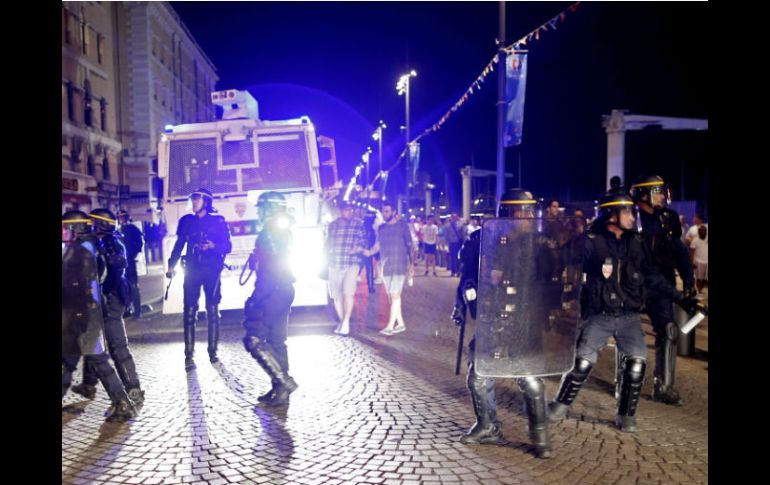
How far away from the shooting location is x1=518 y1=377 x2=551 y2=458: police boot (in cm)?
388

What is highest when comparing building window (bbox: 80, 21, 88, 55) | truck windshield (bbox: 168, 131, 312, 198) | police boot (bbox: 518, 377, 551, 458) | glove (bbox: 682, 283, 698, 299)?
building window (bbox: 80, 21, 88, 55)

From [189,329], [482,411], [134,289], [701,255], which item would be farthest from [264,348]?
[701,255]

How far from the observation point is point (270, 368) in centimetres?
504

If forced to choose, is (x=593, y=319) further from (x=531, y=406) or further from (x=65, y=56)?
(x=65, y=56)

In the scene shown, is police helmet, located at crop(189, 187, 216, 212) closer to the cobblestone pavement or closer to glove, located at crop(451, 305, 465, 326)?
the cobblestone pavement

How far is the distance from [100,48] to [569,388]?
33968 millimetres

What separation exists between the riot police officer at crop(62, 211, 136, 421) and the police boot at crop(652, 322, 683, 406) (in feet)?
15.5

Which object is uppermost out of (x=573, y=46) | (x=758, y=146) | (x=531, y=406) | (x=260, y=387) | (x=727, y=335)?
(x=573, y=46)

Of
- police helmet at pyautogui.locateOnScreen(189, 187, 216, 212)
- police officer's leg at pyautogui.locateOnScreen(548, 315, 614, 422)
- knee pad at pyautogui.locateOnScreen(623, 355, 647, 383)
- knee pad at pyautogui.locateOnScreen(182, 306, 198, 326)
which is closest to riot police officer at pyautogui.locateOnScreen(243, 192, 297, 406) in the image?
police helmet at pyautogui.locateOnScreen(189, 187, 216, 212)

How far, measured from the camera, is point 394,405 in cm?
498

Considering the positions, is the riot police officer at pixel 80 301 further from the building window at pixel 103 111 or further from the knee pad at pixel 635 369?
the building window at pixel 103 111

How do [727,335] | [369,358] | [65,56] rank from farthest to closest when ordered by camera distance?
[65,56] → [369,358] → [727,335]

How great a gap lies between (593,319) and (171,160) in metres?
7.20
